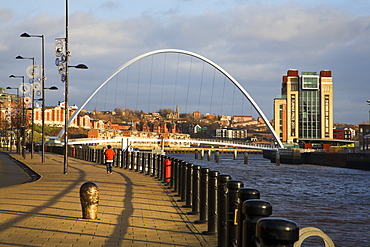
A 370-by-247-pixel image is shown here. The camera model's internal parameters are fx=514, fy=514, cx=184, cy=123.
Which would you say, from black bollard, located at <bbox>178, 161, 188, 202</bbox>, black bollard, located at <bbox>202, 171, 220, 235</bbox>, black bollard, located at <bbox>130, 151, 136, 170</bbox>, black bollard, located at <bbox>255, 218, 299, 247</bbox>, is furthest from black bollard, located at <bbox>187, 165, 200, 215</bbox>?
black bollard, located at <bbox>130, 151, 136, 170</bbox>

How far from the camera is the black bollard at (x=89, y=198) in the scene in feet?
36.7

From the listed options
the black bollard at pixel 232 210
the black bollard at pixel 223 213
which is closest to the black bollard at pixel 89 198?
the black bollard at pixel 223 213

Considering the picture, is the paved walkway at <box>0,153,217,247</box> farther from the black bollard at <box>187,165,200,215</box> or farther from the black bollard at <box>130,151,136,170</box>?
the black bollard at <box>130,151,136,170</box>

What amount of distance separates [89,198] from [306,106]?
173 m

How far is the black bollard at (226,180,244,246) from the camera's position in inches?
298

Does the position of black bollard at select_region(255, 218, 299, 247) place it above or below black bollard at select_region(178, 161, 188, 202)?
above

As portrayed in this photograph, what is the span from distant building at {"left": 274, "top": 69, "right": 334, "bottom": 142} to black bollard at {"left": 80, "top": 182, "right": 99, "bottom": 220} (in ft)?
537

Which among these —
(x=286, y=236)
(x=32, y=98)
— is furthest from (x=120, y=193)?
(x=32, y=98)

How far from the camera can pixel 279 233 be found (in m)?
3.69

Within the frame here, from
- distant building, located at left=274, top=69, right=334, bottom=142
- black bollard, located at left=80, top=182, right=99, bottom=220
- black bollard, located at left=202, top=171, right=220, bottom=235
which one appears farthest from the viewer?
distant building, located at left=274, top=69, right=334, bottom=142

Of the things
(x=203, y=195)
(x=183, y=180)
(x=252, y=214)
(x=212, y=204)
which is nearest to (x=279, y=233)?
(x=252, y=214)

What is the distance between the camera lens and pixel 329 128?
17800 centimetres

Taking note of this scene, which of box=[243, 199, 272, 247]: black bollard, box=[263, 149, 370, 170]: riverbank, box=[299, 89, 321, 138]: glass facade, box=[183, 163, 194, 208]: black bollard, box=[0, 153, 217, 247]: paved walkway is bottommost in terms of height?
box=[263, 149, 370, 170]: riverbank

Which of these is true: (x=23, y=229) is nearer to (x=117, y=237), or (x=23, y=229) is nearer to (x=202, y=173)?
(x=117, y=237)
